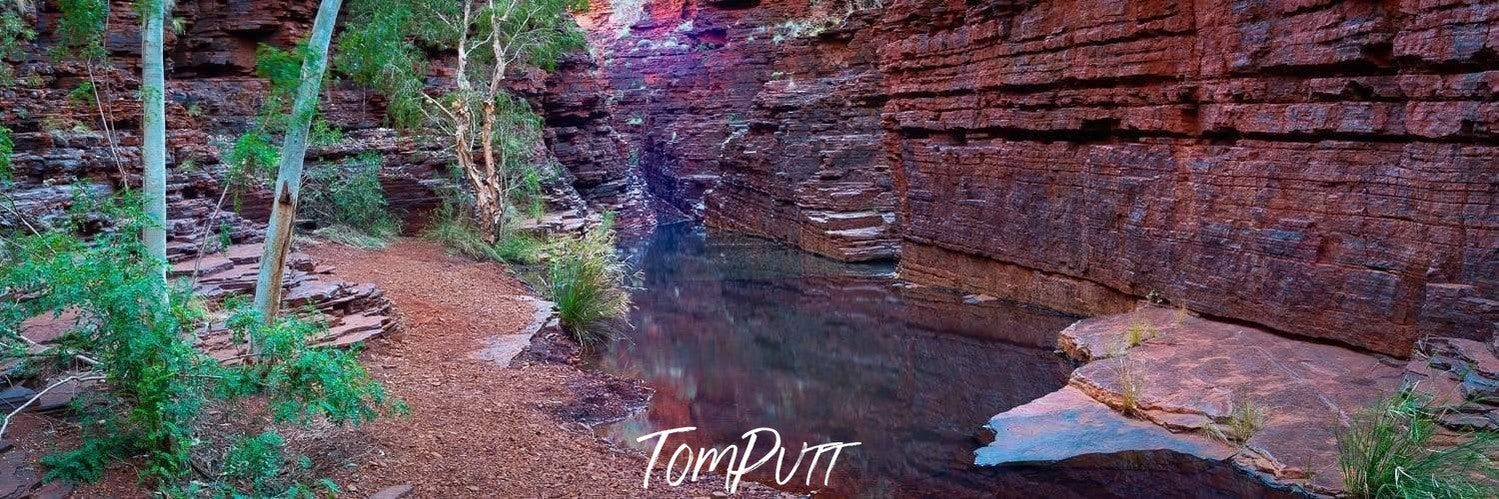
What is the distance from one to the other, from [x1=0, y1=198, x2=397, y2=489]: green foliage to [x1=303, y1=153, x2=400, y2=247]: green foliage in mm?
11979

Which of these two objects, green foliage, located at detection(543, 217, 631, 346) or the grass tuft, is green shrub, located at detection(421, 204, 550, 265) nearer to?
green foliage, located at detection(543, 217, 631, 346)

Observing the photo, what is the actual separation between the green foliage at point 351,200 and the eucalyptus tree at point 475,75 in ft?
4.59

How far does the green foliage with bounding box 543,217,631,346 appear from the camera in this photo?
13.6 metres

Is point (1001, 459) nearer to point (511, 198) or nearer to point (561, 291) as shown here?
point (561, 291)

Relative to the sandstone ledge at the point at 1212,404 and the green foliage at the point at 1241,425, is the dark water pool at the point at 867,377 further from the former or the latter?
the green foliage at the point at 1241,425

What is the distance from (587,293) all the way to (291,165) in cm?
628

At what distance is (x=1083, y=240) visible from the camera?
50.5 feet

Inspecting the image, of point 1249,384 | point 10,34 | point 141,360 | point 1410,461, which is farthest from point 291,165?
point 1249,384

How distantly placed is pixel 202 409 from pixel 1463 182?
35.1 feet

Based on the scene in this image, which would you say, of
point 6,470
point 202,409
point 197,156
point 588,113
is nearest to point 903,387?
point 202,409

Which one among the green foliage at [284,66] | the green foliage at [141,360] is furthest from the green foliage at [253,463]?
the green foliage at [284,66]

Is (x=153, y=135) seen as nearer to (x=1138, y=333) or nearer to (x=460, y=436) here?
(x=460, y=436)

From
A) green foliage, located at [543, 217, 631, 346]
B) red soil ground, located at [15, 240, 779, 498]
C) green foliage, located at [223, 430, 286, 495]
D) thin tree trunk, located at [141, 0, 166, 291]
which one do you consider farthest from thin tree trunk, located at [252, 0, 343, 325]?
green foliage, located at [543, 217, 631, 346]

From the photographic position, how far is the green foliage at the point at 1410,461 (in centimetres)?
632
